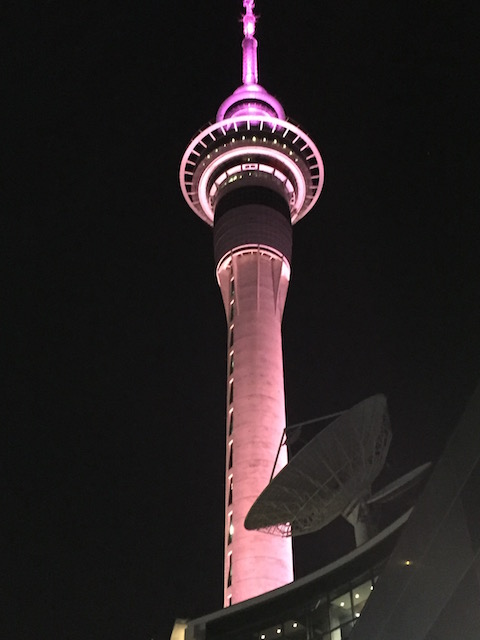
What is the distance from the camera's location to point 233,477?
7112 cm

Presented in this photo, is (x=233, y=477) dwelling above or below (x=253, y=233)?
below

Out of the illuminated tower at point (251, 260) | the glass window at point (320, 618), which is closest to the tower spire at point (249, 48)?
the illuminated tower at point (251, 260)

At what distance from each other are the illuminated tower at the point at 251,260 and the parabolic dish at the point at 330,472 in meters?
17.3

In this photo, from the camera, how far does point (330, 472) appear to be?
153 feet

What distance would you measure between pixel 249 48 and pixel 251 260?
35.0 metres

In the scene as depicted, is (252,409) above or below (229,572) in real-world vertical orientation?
above

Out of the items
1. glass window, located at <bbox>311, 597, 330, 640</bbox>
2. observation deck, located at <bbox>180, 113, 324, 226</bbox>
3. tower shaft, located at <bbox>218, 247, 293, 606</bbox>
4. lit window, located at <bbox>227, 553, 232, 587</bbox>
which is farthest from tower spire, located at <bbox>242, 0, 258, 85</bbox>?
glass window, located at <bbox>311, 597, 330, 640</bbox>

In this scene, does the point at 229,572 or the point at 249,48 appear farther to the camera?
the point at 249,48

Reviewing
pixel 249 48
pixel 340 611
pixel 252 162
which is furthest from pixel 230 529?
pixel 249 48

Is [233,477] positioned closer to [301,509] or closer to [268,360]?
[268,360]

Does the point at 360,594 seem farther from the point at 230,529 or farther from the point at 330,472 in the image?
the point at 230,529

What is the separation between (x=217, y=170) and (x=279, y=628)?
5932 centimetres

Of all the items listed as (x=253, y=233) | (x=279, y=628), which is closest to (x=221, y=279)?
(x=253, y=233)

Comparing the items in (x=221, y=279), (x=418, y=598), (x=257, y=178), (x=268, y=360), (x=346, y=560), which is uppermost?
(x=257, y=178)
